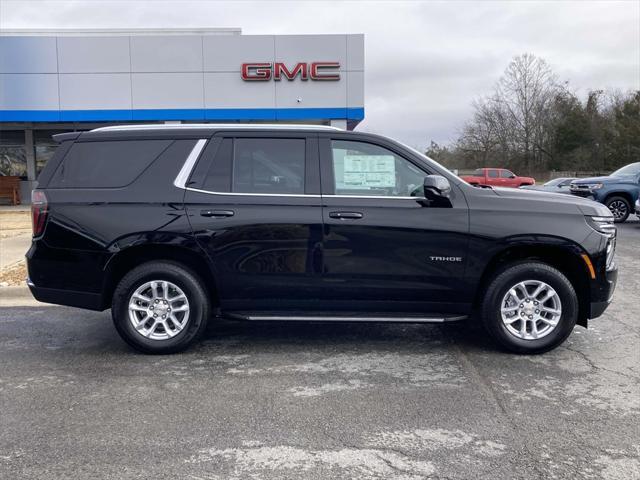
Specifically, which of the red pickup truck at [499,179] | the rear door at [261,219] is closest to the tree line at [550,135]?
the red pickup truck at [499,179]

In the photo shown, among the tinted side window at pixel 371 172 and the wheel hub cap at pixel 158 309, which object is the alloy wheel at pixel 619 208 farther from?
the wheel hub cap at pixel 158 309

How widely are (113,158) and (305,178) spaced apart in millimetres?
1682

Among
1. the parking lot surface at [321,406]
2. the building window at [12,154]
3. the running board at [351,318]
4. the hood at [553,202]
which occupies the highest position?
the building window at [12,154]

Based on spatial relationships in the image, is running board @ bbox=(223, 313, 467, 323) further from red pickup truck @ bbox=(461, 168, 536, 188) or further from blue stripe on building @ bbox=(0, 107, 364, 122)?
red pickup truck @ bbox=(461, 168, 536, 188)

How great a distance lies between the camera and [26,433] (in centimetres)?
370

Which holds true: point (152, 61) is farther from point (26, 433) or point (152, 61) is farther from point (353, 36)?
point (26, 433)

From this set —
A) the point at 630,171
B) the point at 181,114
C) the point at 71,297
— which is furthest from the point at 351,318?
the point at 181,114

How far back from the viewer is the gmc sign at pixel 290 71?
21.0m

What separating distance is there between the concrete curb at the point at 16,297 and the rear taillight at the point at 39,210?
100 inches

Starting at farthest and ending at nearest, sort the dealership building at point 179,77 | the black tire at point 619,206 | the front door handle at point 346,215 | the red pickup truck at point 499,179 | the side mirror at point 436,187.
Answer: the red pickup truck at point 499,179 → the dealership building at point 179,77 → the black tire at point 619,206 → the front door handle at point 346,215 → the side mirror at point 436,187

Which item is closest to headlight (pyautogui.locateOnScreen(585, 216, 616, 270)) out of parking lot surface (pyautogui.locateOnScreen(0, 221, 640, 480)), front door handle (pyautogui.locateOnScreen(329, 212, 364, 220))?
parking lot surface (pyautogui.locateOnScreen(0, 221, 640, 480))

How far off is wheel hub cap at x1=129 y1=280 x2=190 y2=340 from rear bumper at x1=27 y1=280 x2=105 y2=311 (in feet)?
1.07

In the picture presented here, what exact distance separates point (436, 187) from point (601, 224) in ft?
4.94

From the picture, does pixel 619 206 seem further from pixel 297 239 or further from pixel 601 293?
pixel 297 239
